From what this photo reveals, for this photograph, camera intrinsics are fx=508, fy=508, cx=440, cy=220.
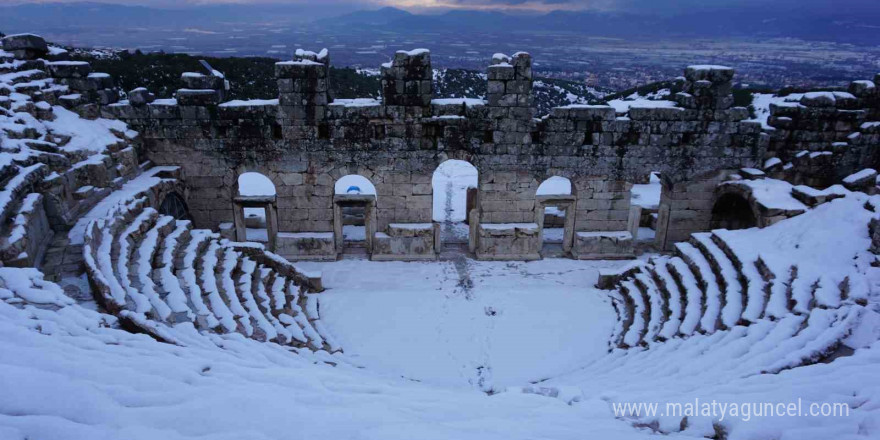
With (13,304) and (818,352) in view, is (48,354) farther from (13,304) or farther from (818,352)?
(818,352)

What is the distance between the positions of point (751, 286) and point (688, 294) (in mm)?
1077

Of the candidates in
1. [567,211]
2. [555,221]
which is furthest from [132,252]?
[555,221]

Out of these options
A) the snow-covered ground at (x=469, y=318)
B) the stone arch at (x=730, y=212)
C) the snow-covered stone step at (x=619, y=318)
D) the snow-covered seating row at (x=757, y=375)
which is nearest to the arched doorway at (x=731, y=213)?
the stone arch at (x=730, y=212)

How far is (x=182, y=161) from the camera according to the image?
12.1 m

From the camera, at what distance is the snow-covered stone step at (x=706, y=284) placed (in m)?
7.95

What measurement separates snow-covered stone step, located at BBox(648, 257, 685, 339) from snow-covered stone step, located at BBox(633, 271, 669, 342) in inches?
3.0

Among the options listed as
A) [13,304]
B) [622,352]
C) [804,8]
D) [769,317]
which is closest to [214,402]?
[13,304]

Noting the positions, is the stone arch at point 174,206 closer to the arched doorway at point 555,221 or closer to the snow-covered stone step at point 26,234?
the snow-covered stone step at point 26,234

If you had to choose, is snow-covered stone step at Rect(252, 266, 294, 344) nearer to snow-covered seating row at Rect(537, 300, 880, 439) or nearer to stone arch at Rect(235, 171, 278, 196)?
snow-covered seating row at Rect(537, 300, 880, 439)

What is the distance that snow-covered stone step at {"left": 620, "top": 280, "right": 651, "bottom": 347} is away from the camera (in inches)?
345

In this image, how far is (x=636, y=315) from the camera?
9.70 m

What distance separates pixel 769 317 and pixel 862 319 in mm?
1166

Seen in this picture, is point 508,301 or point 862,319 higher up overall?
point 862,319

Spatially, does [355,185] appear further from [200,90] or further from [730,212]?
[730,212]
